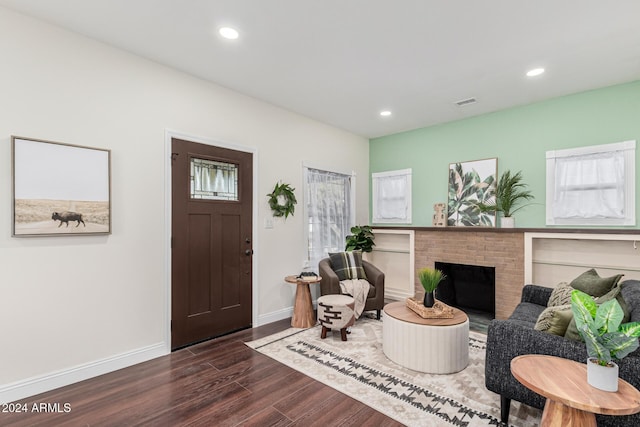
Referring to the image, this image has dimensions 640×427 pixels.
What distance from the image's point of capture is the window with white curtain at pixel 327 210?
4801 millimetres

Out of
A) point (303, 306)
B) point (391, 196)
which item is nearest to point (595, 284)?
point (303, 306)

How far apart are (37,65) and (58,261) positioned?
154 centimetres

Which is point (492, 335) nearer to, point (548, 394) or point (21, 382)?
point (548, 394)

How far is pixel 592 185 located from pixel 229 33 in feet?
13.8

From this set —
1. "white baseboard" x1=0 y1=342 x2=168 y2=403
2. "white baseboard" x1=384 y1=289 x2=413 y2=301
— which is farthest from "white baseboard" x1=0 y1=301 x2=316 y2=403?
"white baseboard" x1=384 y1=289 x2=413 y2=301

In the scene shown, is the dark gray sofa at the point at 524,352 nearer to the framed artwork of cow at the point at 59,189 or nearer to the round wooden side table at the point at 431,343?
the round wooden side table at the point at 431,343

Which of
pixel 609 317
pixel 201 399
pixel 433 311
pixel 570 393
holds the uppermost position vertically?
pixel 609 317

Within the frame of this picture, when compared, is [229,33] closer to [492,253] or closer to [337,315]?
[337,315]

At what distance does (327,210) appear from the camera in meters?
5.07

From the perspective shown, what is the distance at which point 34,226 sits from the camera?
2398 millimetres

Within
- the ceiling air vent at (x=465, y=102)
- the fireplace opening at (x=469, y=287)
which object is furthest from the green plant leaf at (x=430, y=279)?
the ceiling air vent at (x=465, y=102)

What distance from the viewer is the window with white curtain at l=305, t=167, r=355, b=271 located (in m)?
4.80

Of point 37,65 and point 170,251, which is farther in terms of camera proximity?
point 170,251

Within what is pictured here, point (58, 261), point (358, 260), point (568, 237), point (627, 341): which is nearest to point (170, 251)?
point (58, 261)
